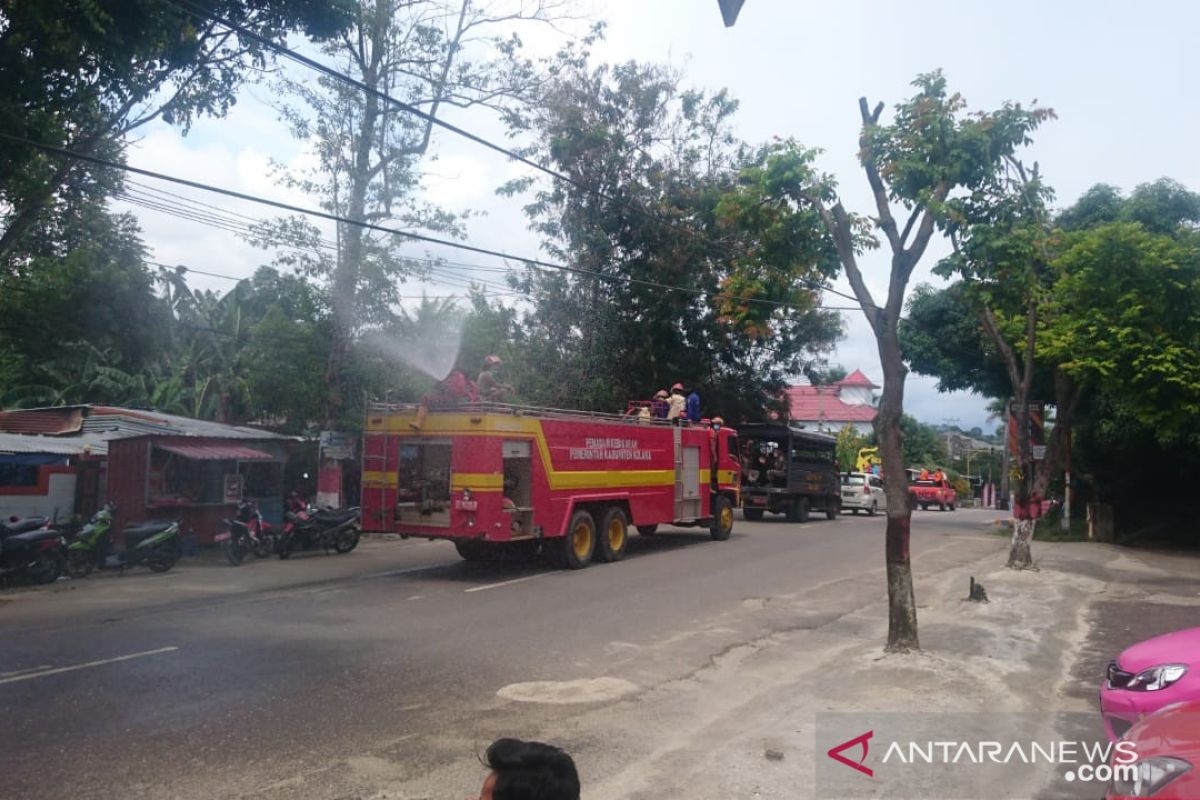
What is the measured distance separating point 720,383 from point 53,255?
65.5 feet

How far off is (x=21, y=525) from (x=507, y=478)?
692 cm

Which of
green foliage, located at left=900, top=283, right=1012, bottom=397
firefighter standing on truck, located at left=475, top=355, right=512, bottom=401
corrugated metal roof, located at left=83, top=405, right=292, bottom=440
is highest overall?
green foliage, located at left=900, top=283, right=1012, bottom=397

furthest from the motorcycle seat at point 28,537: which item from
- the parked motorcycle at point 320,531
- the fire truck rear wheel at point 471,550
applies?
the fire truck rear wheel at point 471,550

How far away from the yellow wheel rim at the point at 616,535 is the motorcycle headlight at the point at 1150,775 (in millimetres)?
12448

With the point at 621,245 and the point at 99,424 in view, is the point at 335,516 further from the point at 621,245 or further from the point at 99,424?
the point at 621,245

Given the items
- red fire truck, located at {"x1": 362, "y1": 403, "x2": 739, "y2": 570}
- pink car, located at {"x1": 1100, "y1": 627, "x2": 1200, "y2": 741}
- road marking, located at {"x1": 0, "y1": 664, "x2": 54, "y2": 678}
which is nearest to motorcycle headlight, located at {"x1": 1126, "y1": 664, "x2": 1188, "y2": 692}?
pink car, located at {"x1": 1100, "y1": 627, "x2": 1200, "y2": 741}

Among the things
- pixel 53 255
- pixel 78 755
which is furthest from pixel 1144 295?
pixel 53 255

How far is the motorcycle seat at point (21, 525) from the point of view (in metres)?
12.9

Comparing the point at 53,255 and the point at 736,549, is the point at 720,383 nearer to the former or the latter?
the point at 736,549

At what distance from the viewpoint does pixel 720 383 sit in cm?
3025

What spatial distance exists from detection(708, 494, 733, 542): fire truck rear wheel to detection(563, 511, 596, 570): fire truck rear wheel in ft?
16.4

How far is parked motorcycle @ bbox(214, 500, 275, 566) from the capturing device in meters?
15.6

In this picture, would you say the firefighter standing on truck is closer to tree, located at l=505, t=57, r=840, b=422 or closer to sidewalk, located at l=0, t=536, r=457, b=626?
sidewalk, located at l=0, t=536, r=457, b=626

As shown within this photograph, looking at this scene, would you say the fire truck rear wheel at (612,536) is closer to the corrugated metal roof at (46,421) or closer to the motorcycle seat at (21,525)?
the motorcycle seat at (21,525)
